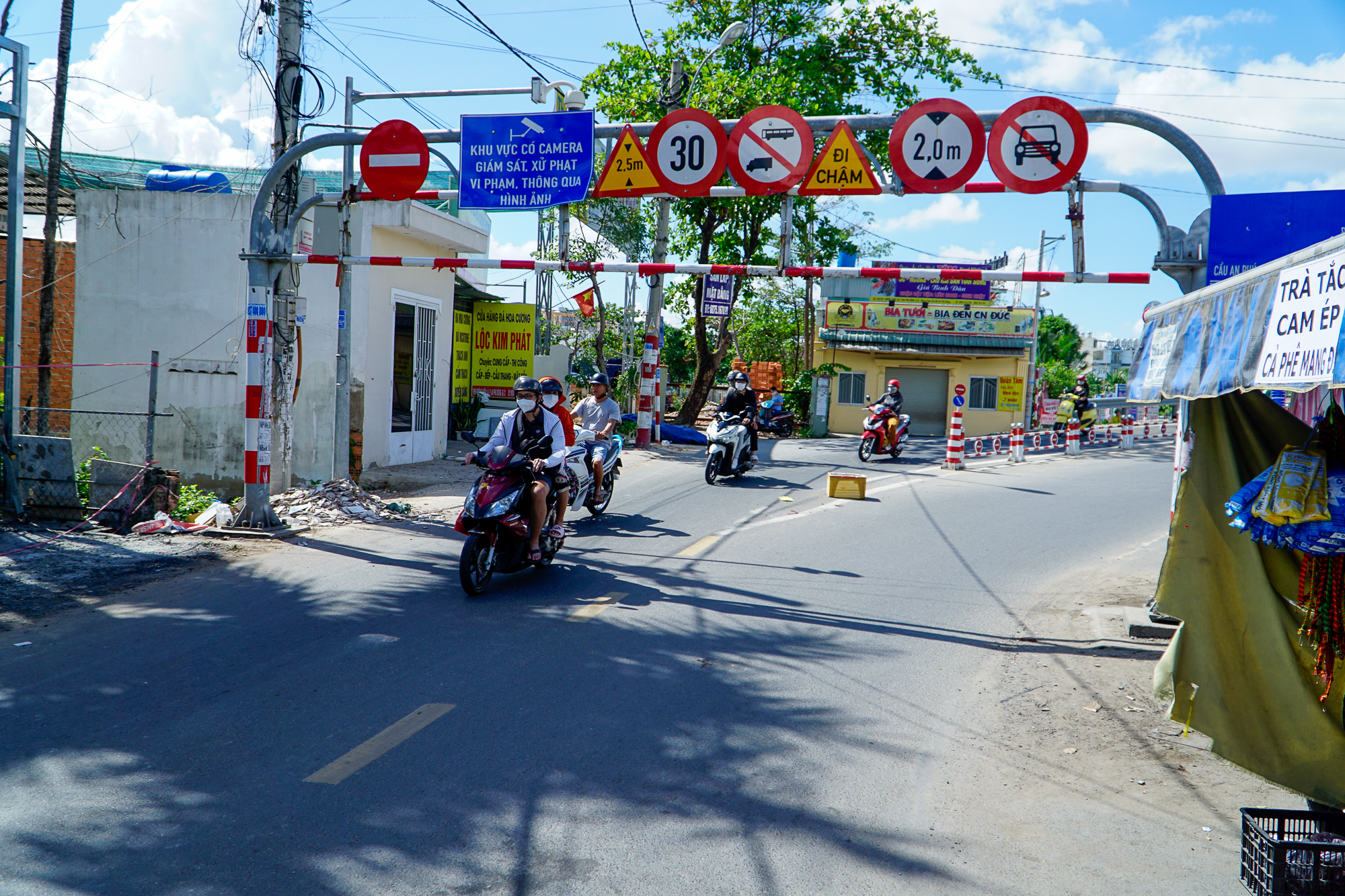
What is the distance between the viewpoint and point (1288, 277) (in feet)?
11.5

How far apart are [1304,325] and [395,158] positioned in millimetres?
8371

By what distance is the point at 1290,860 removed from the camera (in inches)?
129

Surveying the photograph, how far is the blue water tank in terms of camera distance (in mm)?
15398

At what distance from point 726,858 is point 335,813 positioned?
60.6 inches

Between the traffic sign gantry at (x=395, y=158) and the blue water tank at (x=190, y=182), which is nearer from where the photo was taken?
the traffic sign gantry at (x=395, y=158)

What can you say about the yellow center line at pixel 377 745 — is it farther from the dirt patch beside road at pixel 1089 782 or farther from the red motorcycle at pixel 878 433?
the red motorcycle at pixel 878 433

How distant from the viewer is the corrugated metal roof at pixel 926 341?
35969 millimetres

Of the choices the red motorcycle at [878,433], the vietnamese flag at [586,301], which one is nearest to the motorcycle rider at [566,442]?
the red motorcycle at [878,433]

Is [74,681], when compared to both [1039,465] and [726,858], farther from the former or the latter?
[1039,465]

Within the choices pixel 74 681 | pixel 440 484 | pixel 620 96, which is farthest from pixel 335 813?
pixel 620 96

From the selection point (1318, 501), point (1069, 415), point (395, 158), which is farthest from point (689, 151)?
point (1069, 415)

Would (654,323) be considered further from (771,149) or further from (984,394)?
(984,394)

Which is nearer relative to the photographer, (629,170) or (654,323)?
(629,170)

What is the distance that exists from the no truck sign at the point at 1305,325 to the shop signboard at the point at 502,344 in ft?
65.4
